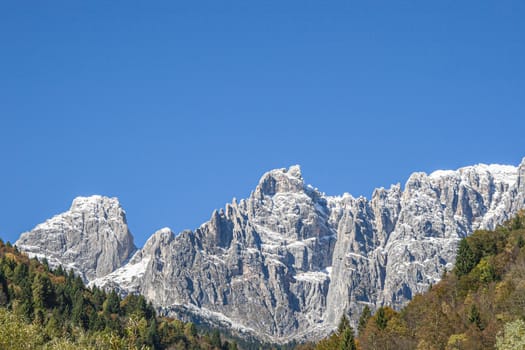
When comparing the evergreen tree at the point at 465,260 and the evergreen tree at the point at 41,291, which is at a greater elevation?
the evergreen tree at the point at 41,291

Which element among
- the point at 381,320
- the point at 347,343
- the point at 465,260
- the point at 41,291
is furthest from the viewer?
the point at 41,291

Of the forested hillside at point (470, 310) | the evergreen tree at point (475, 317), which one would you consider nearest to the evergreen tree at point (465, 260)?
the forested hillside at point (470, 310)

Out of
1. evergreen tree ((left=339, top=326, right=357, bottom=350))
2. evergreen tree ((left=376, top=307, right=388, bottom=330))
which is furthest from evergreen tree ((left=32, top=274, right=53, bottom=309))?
evergreen tree ((left=376, top=307, right=388, bottom=330))

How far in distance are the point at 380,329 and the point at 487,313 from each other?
26.5 metres

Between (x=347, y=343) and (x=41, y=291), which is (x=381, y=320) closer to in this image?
(x=347, y=343)

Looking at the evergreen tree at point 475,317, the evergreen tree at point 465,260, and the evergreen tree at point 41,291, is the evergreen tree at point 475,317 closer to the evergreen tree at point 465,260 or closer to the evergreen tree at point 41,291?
the evergreen tree at point 465,260

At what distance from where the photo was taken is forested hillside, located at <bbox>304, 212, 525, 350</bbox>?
414ft

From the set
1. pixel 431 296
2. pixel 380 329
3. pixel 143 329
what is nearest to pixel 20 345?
pixel 380 329

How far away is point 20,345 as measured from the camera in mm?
82000

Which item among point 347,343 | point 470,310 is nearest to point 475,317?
point 470,310

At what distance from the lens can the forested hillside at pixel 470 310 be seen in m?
126

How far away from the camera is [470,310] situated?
137m

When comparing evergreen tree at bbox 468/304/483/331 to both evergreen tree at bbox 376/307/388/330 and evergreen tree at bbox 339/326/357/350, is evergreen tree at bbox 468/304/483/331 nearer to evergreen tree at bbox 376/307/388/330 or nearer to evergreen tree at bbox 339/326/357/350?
evergreen tree at bbox 339/326/357/350

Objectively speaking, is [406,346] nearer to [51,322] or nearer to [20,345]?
[51,322]
